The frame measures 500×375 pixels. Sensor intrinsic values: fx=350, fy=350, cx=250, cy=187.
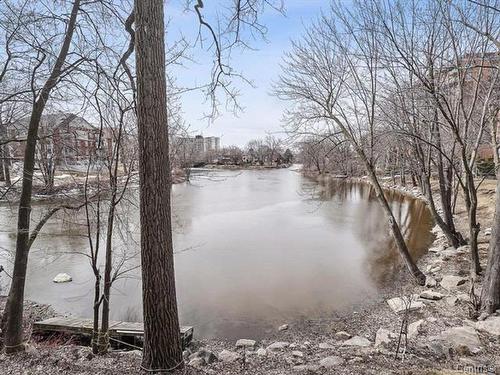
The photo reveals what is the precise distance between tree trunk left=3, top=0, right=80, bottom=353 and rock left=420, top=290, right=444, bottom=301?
22.3 ft

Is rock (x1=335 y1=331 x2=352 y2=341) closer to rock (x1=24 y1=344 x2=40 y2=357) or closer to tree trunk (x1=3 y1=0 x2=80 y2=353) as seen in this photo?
rock (x1=24 y1=344 x2=40 y2=357)

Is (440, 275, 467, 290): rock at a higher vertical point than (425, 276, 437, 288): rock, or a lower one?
higher

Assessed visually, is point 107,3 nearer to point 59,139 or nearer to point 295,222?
point 59,139

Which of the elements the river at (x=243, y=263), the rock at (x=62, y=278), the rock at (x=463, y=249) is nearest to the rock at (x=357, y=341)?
the river at (x=243, y=263)

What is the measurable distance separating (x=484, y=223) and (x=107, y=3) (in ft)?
42.6

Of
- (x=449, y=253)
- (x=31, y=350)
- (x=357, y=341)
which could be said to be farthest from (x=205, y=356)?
(x=449, y=253)

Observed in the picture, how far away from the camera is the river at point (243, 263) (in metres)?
7.11

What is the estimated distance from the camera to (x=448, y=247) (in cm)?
975

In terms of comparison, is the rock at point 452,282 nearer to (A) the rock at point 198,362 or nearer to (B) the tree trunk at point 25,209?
(A) the rock at point 198,362

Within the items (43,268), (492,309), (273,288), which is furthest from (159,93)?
(43,268)

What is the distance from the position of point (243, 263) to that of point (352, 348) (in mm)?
5563

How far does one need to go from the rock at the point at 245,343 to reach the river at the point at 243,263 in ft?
1.20

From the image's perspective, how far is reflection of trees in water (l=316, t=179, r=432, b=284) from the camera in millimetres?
9730

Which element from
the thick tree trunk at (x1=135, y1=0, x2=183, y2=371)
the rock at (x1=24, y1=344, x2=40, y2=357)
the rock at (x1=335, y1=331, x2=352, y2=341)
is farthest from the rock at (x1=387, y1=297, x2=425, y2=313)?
the rock at (x1=24, y1=344, x2=40, y2=357)
